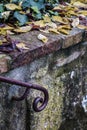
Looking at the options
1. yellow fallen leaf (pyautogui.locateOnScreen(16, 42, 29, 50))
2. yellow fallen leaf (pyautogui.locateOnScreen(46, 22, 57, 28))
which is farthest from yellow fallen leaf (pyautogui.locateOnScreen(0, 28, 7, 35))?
yellow fallen leaf (pyautogui.locateOnScreen(46, 22, 57, 28))

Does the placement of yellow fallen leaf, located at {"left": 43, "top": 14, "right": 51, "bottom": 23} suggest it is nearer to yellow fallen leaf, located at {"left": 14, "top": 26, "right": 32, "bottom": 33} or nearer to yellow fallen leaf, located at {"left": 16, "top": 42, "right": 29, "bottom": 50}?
yellow fallen leaf, located at {"left": 14, "top": 26, "right": 32, "bottom": 33}

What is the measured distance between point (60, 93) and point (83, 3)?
3.57ft

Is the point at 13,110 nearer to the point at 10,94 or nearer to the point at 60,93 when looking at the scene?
the point at 10,94

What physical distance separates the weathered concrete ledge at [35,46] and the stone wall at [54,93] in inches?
2.9

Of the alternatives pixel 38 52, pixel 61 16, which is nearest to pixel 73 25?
pixel 61 16

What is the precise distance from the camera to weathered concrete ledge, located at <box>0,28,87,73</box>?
2197mm

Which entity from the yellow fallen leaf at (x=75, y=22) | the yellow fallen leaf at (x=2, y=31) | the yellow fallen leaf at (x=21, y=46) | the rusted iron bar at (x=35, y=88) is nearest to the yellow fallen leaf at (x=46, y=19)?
the yellow fallen leaf at (x=75, y=22)

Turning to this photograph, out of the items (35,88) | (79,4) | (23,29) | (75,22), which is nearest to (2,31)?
(23,29)

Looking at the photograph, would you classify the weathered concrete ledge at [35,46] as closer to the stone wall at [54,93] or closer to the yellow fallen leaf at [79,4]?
the stone wall at [54,93]

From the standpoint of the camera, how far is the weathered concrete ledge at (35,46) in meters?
2.20

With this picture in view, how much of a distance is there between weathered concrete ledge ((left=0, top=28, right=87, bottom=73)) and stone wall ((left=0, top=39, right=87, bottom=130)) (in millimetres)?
74

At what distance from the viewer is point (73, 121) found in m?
3.06

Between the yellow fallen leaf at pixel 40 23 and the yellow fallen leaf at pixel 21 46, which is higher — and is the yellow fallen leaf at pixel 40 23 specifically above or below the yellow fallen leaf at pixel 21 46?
below

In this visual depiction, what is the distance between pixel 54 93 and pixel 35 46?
0.53m
